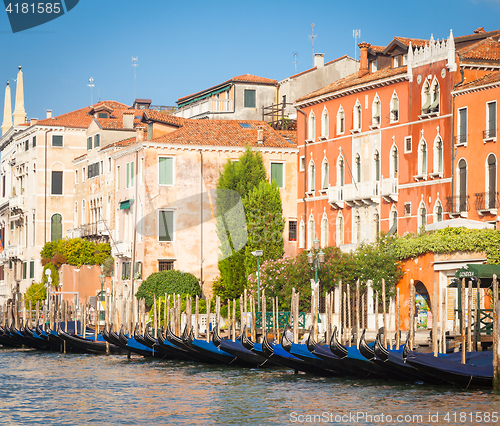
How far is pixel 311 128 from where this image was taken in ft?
130

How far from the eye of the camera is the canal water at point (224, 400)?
18219mm

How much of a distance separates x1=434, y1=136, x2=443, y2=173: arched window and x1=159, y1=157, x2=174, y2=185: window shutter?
497 inches

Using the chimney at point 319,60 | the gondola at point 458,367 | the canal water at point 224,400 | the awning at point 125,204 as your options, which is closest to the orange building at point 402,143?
the chimney at point 319,60

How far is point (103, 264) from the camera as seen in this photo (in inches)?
1853

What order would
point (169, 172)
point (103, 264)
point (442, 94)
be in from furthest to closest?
point (103, 264) < point (169, 172) < point (442, 94)

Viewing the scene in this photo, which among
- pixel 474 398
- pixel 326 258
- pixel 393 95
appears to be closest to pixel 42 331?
pixel 326 258

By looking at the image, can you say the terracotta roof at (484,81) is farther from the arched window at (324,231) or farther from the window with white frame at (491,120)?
the arched window at (324,231)

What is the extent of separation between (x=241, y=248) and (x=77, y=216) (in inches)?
669

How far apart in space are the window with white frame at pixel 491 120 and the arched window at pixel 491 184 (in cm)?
62

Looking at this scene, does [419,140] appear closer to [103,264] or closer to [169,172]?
[169,172]

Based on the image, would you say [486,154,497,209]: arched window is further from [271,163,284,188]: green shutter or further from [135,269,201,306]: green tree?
[135,269,201,306]: green tree

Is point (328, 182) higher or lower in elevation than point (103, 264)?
higher

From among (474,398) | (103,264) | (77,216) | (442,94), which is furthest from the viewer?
(77,216)

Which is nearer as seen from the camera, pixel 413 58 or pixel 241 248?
pixel 413 58
